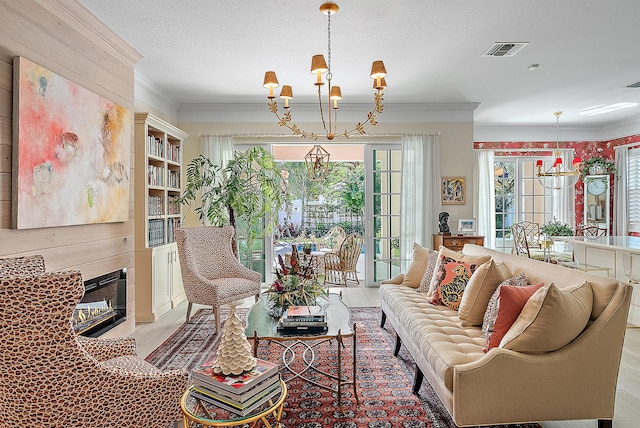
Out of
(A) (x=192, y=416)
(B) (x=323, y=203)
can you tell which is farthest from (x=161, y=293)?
(B) (x=323, y=203)

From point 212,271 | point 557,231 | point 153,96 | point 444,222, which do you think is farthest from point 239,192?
point 557,231

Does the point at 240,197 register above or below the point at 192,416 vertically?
above

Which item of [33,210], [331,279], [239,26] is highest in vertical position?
[239,26]

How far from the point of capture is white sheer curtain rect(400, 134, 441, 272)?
19.7 ft

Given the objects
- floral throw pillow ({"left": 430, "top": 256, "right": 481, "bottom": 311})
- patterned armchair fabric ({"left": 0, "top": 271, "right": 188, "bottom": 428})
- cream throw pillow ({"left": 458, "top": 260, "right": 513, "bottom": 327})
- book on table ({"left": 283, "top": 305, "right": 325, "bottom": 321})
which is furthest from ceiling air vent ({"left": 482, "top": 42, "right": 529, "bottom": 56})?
patterned armchair fabric ({"left": 0, "top": 271, "right": 188, "bottom": 428})

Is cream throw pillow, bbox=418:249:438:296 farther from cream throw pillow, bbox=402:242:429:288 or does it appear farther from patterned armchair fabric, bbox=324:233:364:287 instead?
patterned armchair fabric, bbox=324:233:364:287

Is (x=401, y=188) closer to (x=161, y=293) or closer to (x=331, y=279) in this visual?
(x=331, y=279)

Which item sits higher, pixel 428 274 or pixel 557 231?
pixel 557 231

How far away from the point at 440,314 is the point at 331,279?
3.86 metres

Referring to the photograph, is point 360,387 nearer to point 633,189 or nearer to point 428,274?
point 428,274

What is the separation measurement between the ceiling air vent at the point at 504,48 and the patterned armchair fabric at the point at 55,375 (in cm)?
386

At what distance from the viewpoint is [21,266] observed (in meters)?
1.81

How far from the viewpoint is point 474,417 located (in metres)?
1.88

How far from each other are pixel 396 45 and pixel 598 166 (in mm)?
5987
